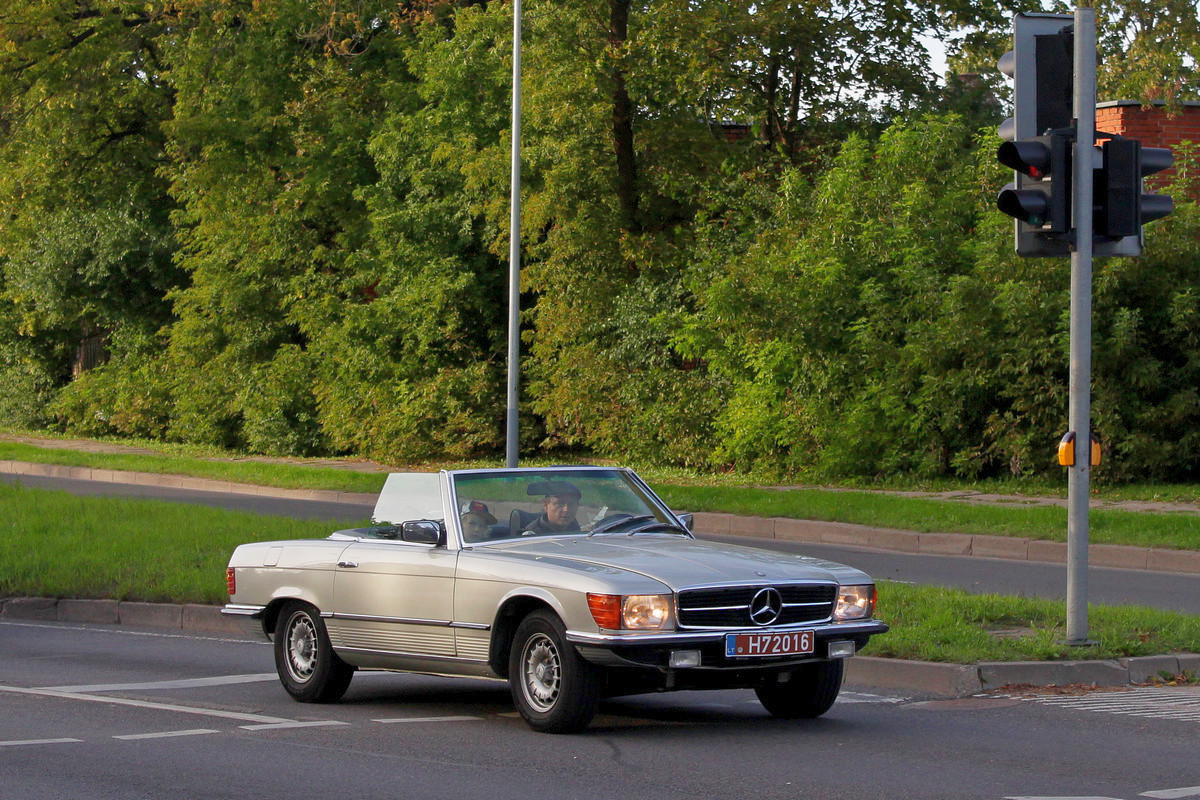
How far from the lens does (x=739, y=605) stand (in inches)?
286

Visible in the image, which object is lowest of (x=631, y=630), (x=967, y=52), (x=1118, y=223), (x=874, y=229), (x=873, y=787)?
(x=873, y=787)

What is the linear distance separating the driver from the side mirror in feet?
1.70

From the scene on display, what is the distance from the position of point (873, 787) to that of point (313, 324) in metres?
27.8

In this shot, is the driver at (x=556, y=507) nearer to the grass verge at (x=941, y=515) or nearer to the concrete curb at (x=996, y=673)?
the concrete curb at (x=996, y=673)

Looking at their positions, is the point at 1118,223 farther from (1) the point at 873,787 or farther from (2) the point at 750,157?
(2) the point at 750,157

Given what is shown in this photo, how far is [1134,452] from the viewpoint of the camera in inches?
820

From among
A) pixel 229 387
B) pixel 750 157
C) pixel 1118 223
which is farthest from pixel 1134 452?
pixel 229 387

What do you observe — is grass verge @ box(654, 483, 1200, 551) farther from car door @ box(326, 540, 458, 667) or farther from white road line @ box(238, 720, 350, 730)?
white road line @ box(238, 720, 350, 730)

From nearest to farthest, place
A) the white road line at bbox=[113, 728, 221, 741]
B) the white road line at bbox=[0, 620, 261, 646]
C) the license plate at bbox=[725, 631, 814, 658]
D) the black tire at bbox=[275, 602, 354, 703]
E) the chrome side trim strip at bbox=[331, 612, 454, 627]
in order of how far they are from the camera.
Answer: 1. the license plate at bbox=[725, 631, 814, 658]
2. the white road line at bbox=[113, 728, 221, 741]
3. the chrome side trim strip at bbox=[331, 612, 454, 627]
4. the black tire at bbox=[275, 602, 354, 703]
5. the white road line at bbox=[0, 620, 261, 646]

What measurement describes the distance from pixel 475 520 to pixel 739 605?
1715 mm

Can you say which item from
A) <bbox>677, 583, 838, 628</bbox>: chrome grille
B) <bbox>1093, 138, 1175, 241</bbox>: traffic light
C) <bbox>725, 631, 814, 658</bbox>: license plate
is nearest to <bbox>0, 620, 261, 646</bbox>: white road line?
<bbox>677, 583, 838, 628</bbox>: chrome grille

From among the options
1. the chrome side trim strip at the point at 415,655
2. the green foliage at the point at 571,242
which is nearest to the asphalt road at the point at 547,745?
the chrome side trim strip at the point at 415,655

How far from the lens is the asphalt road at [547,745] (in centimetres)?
631

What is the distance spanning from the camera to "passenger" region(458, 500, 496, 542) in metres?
8.20
